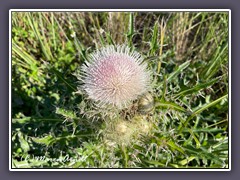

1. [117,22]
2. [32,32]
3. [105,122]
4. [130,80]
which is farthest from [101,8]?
[32,32]

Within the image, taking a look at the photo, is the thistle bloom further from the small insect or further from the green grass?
the green grass

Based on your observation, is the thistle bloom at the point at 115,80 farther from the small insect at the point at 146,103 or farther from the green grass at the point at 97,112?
the green grass at the point at 97,112

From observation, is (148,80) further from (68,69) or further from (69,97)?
(68,69)

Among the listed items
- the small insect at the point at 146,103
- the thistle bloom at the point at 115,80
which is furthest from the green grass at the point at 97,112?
the thistle bloom at the point at 115,80

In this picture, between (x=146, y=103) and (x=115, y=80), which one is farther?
(x=146, y=103)

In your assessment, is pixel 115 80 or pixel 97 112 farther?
pixel 97 112

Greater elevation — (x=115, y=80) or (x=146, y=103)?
(x=115, y=80)
